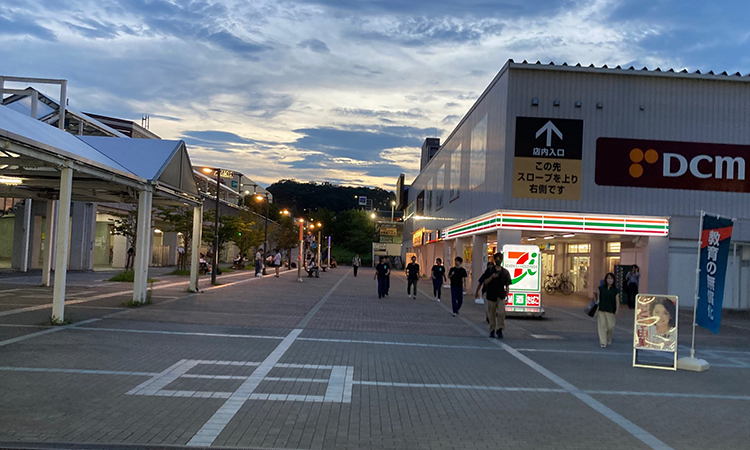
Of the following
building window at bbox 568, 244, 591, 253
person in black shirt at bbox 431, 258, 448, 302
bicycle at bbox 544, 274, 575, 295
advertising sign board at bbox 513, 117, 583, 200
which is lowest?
bicycle at bbox 544, 274, 575, 295

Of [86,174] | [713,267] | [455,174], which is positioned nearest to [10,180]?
[86,174]

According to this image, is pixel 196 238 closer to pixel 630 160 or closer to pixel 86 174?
pixel 86 174

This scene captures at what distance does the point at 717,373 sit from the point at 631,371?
4.98 feet

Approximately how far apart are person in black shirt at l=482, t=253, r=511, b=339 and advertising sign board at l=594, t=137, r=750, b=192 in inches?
445

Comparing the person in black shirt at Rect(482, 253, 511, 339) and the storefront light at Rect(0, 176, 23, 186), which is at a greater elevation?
the storefront light at Rect(0, 176, 23, 186)

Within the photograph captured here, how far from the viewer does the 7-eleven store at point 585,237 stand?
23.2 m

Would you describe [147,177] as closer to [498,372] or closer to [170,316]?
[170,316]

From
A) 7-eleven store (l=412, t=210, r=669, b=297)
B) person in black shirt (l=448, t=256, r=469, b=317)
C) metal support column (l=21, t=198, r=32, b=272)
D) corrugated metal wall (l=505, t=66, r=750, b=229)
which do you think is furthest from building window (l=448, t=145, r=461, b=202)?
metal support column (l=21, t=198, r=32, b=272)

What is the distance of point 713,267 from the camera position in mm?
11102

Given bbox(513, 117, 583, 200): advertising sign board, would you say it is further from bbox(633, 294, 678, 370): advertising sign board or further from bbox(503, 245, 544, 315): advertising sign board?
bbox(633, 294, 678, 370): advertising sign board

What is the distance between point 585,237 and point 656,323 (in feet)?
57.0

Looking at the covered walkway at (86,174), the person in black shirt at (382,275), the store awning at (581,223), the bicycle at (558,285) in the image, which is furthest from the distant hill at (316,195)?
the covered walkway at (86,174)

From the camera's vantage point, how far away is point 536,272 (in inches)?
734

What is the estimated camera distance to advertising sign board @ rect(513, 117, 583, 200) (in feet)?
75.5
